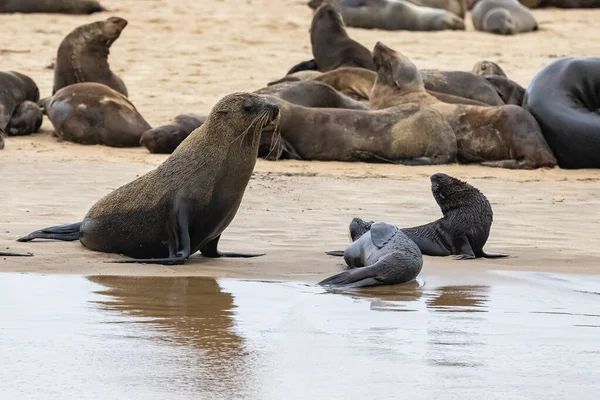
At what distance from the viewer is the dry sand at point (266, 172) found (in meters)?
6.19

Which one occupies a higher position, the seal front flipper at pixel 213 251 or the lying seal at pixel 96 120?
the seal front flipper at pixel 213 251

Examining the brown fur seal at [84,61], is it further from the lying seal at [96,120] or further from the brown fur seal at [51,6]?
the brown fur seal at [51,6]

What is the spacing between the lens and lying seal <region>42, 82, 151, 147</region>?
1096 cm

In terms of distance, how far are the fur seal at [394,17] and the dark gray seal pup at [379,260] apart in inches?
534

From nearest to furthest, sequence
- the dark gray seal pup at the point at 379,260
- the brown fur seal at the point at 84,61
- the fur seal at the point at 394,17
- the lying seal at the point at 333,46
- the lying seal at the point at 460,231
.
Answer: the dark gray seal pup at the point at 379,260 → the lying seal at the point at 460,231 → the brown fur seal at the point at 84,61 → the lying seal at the point at 333,46 → the fur seal at the point at 394,17

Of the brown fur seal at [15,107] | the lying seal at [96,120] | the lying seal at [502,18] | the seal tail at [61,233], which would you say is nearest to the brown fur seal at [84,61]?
the brown fur seal at [15,107]

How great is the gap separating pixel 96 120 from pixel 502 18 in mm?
9750

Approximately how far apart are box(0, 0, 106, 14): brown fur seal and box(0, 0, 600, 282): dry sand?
266mm

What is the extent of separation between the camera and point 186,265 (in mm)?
5887

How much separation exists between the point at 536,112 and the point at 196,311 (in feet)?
23.8

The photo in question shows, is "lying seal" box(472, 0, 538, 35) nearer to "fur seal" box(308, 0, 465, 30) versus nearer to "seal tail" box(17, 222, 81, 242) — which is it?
"fur seal" box(308, 0, 465, 30)

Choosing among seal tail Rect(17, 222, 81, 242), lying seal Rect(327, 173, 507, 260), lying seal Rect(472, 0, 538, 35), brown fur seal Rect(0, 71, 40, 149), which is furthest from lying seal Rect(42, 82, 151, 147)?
lying seal Rect(472, 0, 538, 35)

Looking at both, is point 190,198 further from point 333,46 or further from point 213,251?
point 333,46

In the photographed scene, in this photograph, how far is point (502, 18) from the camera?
62.5ft
